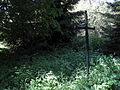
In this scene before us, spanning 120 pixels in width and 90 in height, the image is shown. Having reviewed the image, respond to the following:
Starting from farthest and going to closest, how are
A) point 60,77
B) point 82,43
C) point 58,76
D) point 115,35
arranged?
point 82,43 < point 115,35 < point 60,77 < point 58,76

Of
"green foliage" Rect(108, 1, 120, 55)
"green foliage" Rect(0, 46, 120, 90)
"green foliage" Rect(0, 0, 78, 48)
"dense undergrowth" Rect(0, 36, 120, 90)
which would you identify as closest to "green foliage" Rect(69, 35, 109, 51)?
"green foliage" Rect(0, 0, 78, 48)

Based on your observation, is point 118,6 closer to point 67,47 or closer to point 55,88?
point 67,47

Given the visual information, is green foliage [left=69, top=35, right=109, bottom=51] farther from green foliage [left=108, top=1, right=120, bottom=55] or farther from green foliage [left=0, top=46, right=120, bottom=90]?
green foliage [left=0, top=46, right=120, bottom=90]

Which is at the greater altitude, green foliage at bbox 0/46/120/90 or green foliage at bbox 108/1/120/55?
green foliage at bbox 108/1/120/55

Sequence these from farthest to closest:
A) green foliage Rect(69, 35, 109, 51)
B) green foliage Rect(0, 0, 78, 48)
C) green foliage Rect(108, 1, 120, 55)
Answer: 1. green foliage Rect(69, 35, 109, 51)
2. green foliage Rect(108, 1, 120, 55)
3. green foliage Rect(0, 0, 78, 48)

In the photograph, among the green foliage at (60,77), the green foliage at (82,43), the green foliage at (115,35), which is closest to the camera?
the green foliage at (60,77)

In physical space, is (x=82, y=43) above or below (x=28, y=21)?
below

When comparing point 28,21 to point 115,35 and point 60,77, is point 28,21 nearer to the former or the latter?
point 60,77

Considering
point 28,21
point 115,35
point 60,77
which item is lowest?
point 60,77

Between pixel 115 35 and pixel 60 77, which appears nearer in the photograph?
pixel 60 77

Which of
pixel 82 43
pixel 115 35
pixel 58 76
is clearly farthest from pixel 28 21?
pixel 115 35

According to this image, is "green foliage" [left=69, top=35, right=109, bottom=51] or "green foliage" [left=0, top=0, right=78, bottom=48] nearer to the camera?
"green foliage" [left=0, top=0, right=78, bottom=48]

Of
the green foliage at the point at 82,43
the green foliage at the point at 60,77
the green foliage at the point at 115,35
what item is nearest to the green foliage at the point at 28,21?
the green foliage at the point at 82,43

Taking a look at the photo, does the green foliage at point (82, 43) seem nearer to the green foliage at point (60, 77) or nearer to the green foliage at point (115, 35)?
the green foliage at point (115, 35)
